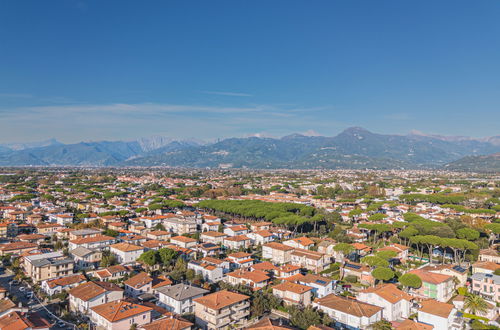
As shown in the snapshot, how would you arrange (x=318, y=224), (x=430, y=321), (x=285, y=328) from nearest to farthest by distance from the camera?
1. (x=285, y=328)
2. (x=430, y=321)
3. (x=318, y=224)

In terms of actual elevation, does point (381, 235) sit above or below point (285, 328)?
below

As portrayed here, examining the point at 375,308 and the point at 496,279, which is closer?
the point at 375,308

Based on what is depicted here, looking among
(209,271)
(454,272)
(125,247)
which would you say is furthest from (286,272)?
(125,247)

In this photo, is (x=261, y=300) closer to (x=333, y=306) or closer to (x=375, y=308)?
(x=333, y=306)

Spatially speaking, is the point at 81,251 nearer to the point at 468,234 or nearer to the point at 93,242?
the point at 93,242

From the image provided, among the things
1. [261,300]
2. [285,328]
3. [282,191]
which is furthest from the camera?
[282,191]

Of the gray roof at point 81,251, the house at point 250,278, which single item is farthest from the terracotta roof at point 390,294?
the gray roof at point 81,251

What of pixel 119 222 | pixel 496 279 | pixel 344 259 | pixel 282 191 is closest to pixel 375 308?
pixel 496 279
